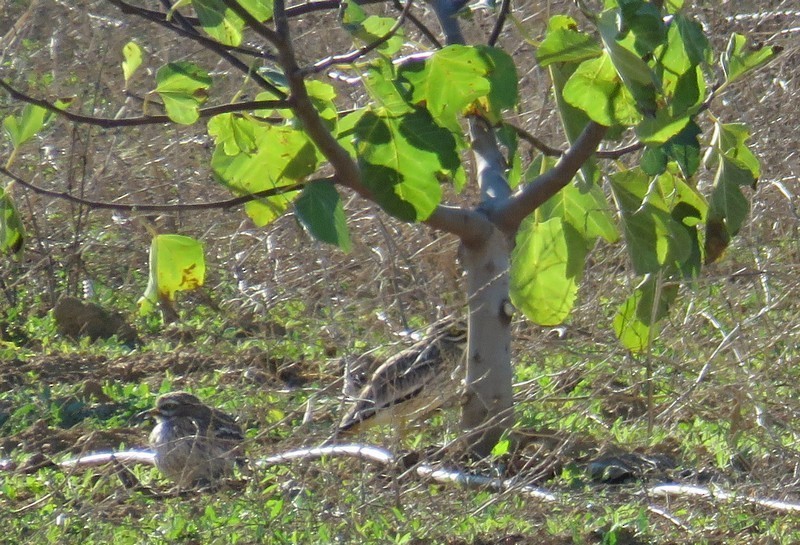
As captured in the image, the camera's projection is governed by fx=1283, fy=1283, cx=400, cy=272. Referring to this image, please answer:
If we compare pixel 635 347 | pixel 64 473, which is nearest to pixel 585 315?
pixel 635 347

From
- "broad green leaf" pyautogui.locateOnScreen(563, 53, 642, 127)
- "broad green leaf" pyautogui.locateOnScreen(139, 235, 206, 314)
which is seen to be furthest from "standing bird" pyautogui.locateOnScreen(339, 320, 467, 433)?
"broad green leaf" pyautogui.locateOnScreen(563, 53, 642, 127)

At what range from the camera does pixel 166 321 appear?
8.34m

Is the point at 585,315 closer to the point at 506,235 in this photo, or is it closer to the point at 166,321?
the point at 506,235

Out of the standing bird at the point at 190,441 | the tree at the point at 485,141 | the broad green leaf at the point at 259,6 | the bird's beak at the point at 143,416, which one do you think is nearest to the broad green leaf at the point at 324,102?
the tree at the point at 485,141

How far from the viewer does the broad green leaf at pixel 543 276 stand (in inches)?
169

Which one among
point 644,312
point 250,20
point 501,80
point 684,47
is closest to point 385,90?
point 501,80

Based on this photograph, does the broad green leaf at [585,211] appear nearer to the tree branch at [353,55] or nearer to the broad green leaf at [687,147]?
the broad green leaf at [687,147]

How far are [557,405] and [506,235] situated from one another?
1.34 meters

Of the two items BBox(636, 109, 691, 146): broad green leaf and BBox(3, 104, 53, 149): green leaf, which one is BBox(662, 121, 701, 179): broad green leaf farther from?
BBox(3, 104, 53, 149): green leaf

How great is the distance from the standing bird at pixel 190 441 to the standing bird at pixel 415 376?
63 centimetres

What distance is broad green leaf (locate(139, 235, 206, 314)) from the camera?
10.8ft

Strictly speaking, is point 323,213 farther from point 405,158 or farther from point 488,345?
point 488,345

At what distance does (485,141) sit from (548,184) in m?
0.88

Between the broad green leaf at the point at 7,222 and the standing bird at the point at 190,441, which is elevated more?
the broad green leaf at the point at 7,222
